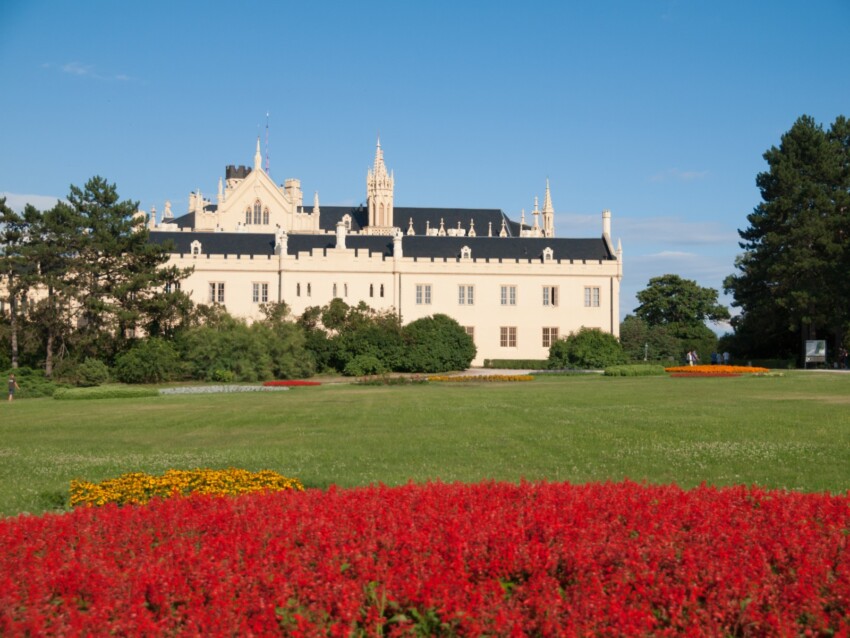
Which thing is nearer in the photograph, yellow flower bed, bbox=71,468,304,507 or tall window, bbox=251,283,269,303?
yellow flower bed, bbox=71,468,304,507

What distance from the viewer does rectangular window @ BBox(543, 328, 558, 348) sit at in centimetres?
6762

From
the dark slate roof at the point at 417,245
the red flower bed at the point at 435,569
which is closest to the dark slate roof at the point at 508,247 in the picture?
the dark slate roof at the point at 417,245

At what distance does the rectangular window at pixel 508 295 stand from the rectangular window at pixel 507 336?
1812 millimetres

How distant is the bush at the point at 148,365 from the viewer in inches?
1881

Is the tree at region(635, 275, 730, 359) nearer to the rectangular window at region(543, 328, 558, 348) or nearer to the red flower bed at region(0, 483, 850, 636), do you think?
the rectangular window at region(543, 328, 558, 348)

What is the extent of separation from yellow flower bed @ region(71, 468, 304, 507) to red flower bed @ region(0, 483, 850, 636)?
196cm

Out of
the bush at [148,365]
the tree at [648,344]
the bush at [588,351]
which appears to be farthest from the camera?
the tree at [648,344]

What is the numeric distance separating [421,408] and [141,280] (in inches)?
1120

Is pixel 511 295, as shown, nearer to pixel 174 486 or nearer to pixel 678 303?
pixel 678 303

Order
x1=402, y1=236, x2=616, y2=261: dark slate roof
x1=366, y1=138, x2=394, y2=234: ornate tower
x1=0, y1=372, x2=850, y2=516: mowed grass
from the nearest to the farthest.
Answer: x1=0, y1=372, x2=850, y2=516: mowed grass < x1=402, y1=236, x2=616, y2=261: dark slate roof < x1=366, y1=138, x2=394, y2=234: ornate tower

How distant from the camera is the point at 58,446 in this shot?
64.0ft

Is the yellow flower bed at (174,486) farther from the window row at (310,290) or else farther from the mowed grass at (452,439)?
the window row at (310,290)

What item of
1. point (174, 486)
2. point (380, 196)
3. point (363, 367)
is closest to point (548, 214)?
point (380, 196)

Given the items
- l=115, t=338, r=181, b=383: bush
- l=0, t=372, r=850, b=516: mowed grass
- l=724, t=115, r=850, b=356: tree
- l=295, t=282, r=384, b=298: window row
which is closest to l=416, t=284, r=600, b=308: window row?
l=295, t=282, r=384, b=298: window row
